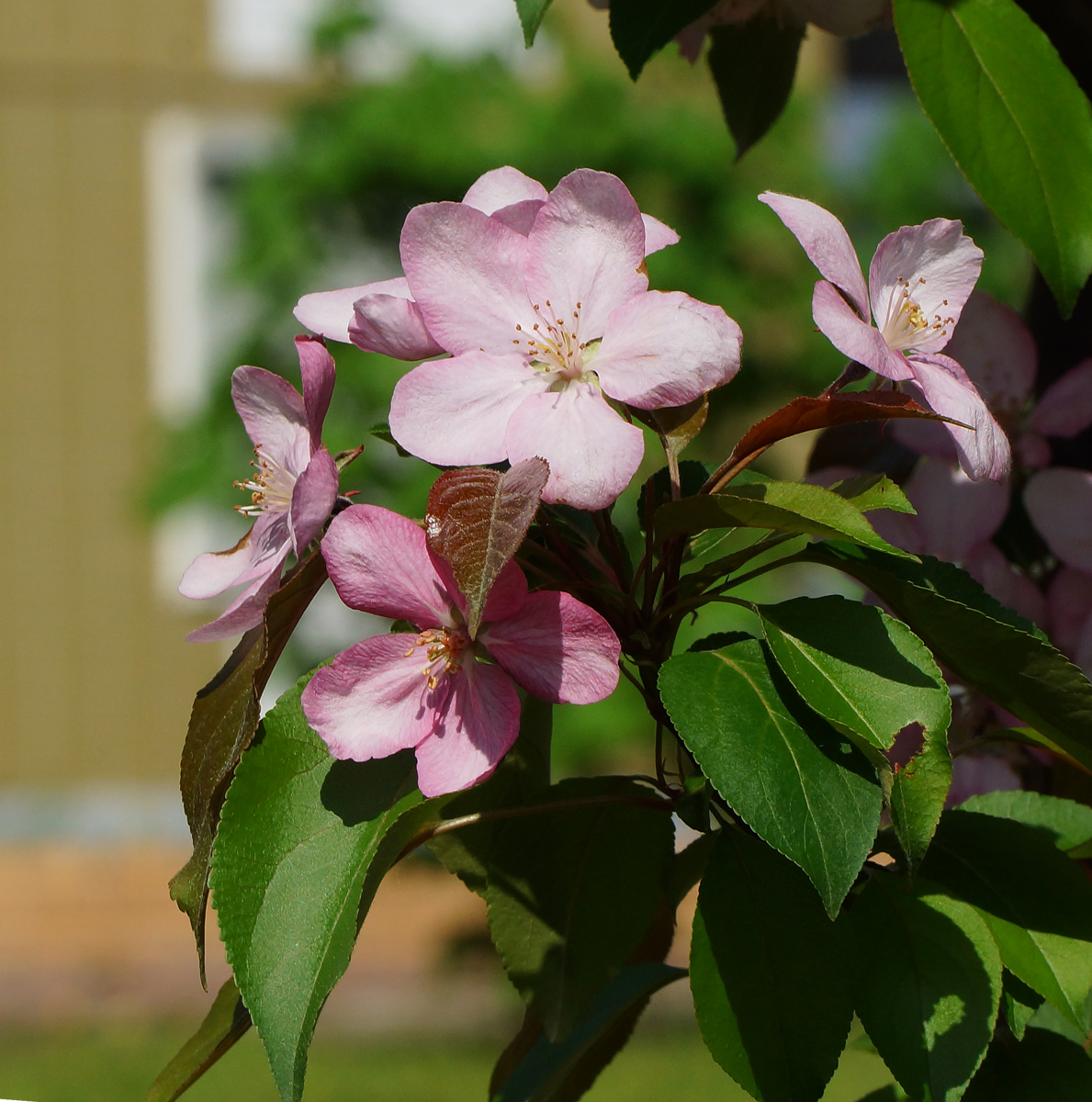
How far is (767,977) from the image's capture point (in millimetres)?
655

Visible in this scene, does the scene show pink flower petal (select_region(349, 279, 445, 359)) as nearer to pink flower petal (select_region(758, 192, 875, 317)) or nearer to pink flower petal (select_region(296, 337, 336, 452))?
pink flower petal (select_region(296, 337, 336, 452))

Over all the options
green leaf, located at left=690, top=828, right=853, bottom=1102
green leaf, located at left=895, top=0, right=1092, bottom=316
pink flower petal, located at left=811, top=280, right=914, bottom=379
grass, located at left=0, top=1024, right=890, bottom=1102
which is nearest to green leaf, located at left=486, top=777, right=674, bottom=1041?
green leaf, located at left=690, top=828, right=853, bottom=1102

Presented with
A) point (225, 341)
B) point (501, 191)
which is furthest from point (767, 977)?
point (225, 341)

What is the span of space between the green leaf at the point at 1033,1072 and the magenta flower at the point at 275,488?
0.45 m

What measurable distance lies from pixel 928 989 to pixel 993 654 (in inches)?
6.2

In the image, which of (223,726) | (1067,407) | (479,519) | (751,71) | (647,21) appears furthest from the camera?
(751,71)

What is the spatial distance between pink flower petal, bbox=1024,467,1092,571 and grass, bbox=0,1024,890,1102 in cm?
341

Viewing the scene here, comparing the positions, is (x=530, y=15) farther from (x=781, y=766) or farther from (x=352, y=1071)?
(x=352, y=1071)

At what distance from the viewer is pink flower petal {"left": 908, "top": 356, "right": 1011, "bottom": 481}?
2.05 ft

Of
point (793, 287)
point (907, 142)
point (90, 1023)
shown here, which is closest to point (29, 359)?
point (90, 1023)

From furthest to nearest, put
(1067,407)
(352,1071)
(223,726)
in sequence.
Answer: (352,1071) < (1067,407) < (223,726)

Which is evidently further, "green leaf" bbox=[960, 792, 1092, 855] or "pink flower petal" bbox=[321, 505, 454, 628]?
"green leaf" bbox=[960, 792, 1092, 855]

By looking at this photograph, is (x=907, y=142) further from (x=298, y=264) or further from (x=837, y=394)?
(x=837, y=394)

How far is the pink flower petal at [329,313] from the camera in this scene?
676 millimetres
